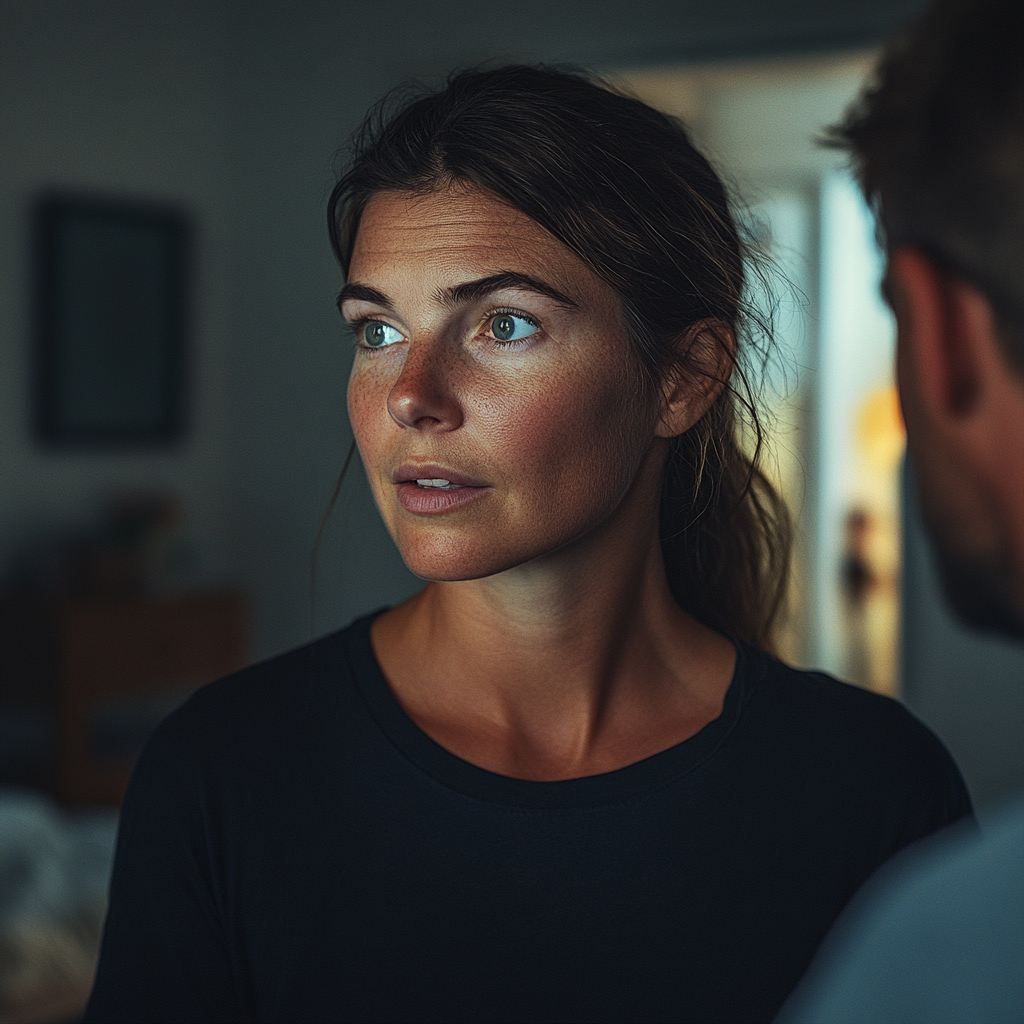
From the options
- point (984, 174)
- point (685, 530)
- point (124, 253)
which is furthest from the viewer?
point (124, 253)

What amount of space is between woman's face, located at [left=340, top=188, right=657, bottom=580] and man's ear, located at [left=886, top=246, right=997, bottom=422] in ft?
1.30

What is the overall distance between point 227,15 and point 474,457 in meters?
3.78

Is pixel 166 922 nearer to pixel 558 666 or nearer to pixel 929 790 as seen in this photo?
pixel 558 666

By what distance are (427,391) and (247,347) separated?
137 inches

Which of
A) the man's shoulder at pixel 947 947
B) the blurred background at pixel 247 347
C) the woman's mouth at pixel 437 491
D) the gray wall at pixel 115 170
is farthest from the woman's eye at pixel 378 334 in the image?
the gray wall at pixel 115 170

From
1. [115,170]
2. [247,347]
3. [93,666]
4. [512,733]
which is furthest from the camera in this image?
[247,347]

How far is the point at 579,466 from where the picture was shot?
947 mm

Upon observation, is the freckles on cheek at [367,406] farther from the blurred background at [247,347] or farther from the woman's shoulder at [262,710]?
the blurred background at [247,347]

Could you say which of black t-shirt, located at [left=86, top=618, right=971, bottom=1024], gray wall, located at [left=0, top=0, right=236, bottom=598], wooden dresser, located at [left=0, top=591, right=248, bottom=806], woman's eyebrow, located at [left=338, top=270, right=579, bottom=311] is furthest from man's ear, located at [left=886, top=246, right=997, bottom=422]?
gray wall, located at [left=0, top=0, right=236, bottom=598]

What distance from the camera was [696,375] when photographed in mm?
1032

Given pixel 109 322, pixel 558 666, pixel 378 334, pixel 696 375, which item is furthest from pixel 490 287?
pixel 109 322

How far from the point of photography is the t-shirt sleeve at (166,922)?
886 millimetres

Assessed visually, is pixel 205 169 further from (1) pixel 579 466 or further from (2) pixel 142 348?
(1) pixel 579 466

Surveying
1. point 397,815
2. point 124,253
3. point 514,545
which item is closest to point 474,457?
point 514,545
